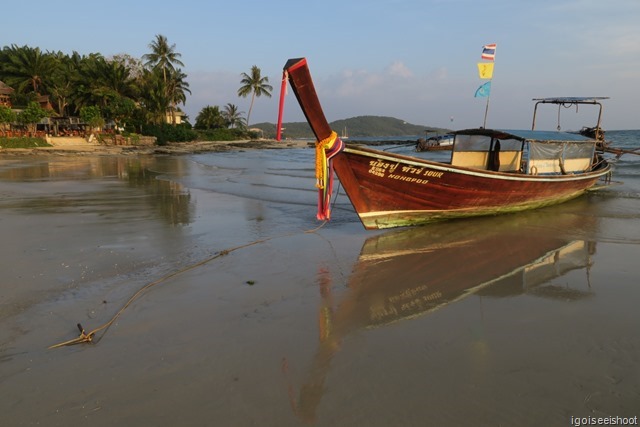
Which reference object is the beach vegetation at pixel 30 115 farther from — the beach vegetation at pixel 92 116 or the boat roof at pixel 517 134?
the boat roof at pixel 517 134

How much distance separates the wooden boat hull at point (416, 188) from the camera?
7.75 meters

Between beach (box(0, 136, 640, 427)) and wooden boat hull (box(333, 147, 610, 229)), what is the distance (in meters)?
0.50

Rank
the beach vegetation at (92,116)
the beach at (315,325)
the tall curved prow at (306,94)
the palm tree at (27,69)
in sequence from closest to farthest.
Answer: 1. the beach at (315,325)
2. the tall curved prow at (306,94)
3. the beach vegetation at (92,116)
4. the palm tree at (27,69)

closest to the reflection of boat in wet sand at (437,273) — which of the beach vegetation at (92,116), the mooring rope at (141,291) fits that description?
the mooring rope at (141,291)

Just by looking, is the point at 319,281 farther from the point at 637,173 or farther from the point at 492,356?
the point at 637,173

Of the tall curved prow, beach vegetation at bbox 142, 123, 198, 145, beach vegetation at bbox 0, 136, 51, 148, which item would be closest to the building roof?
beach vegetation at bbox 0, 136, 51, 148

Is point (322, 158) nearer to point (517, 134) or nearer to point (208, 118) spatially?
point (517, 134)

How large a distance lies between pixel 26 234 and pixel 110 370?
223 inches

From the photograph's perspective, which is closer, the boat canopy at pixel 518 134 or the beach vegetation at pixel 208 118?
the boat canopy at pixel 518 134

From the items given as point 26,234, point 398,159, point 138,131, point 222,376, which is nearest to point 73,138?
point 138,131

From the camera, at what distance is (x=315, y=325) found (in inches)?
167

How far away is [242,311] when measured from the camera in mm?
4523

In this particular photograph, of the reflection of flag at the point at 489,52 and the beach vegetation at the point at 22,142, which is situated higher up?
the reflection of flag at the point at 489,52

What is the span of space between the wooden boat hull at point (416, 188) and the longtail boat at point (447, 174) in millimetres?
18
